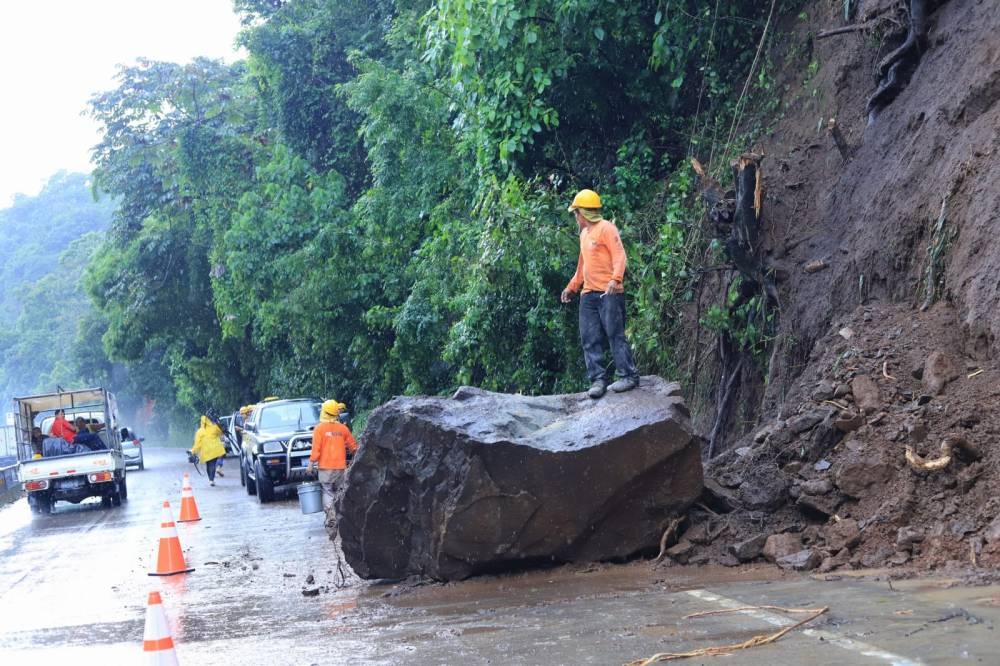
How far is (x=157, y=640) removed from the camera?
5418 mm

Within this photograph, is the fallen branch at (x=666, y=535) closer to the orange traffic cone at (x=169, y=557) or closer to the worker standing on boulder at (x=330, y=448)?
the orange traffic cone at (x=169, y=557)

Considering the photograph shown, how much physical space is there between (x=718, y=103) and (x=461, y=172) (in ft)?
25.0

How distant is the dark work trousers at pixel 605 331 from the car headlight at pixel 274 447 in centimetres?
1056

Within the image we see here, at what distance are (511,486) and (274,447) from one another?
11.8m

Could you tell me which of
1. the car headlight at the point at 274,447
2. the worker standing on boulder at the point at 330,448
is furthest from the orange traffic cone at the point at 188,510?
the worker standing on boulder at the point at 330,448

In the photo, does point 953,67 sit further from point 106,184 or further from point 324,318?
point 106,184

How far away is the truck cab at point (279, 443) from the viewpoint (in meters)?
19.1

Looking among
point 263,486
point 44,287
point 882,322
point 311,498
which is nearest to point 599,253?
point 882,322

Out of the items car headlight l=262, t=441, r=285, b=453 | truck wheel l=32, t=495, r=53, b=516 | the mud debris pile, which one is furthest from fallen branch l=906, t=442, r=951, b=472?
truck wheel l=32, t=495, r=53, b=516

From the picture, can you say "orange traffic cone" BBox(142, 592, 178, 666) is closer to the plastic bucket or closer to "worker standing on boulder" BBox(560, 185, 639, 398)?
"worker standing on boulder" BBox(560, 185, 639, 398)

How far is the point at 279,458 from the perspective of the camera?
19.2 metres

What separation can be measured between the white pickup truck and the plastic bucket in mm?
8505

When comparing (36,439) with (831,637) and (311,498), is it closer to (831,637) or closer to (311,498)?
(311,498)

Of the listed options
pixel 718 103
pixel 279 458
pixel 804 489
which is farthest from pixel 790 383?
pixel 279 458
